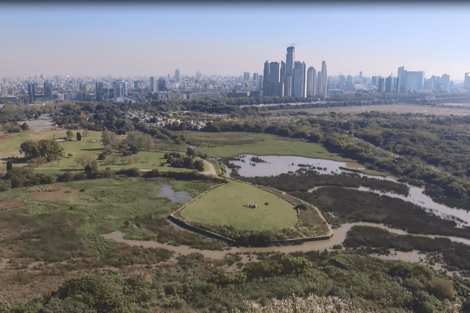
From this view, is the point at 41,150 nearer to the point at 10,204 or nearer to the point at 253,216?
the point at 10,204

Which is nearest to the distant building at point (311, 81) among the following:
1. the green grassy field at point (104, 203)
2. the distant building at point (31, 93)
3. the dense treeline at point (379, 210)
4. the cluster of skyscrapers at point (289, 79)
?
the cluster of skyscrapers at point (289, 79)

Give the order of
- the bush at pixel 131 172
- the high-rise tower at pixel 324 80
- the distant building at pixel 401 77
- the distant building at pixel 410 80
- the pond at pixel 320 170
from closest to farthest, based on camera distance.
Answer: the pond at pixel 320 170, the bush at pixel 131 172, the high-rise tower at pixel 324 80, the distant building at pixel 401 77, the distant building at pixel 410 80

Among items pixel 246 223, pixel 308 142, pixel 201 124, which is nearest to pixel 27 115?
pixel 201 124

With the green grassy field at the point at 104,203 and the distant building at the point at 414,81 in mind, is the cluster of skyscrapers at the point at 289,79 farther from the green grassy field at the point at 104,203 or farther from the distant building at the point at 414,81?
the green grassy field at the point at 104,203

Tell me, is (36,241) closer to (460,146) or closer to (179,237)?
(179,237)

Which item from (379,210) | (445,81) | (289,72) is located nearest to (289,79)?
(289,72)

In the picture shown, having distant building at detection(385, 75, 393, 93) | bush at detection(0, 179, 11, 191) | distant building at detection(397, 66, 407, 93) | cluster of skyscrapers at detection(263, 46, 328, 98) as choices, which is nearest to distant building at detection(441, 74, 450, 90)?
distant building at detection(397, 66, 407, 93)

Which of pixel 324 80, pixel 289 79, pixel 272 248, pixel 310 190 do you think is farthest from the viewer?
pixel 324 80
